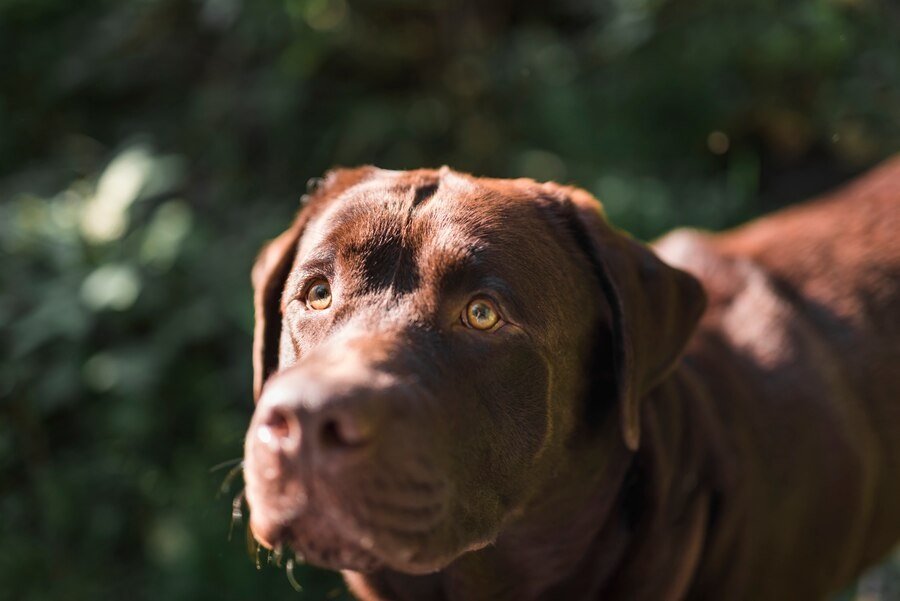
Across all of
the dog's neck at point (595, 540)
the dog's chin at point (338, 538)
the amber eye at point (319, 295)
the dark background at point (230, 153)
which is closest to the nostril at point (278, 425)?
the dog's chin at point (338, 538)

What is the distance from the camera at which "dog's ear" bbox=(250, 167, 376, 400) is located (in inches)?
95.5

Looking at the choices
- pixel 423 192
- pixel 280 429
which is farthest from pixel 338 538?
pixel 423 192

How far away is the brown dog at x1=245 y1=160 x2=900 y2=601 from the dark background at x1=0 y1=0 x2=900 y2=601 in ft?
4.55

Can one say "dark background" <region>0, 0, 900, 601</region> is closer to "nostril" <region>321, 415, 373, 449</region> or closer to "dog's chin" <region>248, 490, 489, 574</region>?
"dog's chin" <region>248, 490, 489, 574</region>

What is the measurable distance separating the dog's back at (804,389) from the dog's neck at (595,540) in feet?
0.66

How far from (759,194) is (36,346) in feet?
12.8

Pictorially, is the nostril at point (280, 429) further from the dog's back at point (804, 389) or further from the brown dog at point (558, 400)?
the dog's back at point (804, 389)

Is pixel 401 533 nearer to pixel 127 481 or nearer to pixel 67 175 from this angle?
pixel 127 481

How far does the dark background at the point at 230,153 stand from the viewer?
160 inches

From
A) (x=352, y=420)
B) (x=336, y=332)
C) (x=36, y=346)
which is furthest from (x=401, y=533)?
(x=36, y=346)

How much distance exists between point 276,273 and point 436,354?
0.68m

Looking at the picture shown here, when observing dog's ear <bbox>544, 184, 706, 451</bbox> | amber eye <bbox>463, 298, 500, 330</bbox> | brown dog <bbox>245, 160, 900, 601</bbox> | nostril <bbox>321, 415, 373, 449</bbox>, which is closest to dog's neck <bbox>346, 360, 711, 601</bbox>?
brown dog <bbox>245, 160, 900, 601</bbox>

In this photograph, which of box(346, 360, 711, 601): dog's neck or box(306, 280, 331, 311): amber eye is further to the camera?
box(346, 360, 711, 601): dog's neck

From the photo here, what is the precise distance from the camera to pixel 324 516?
5.64ft
